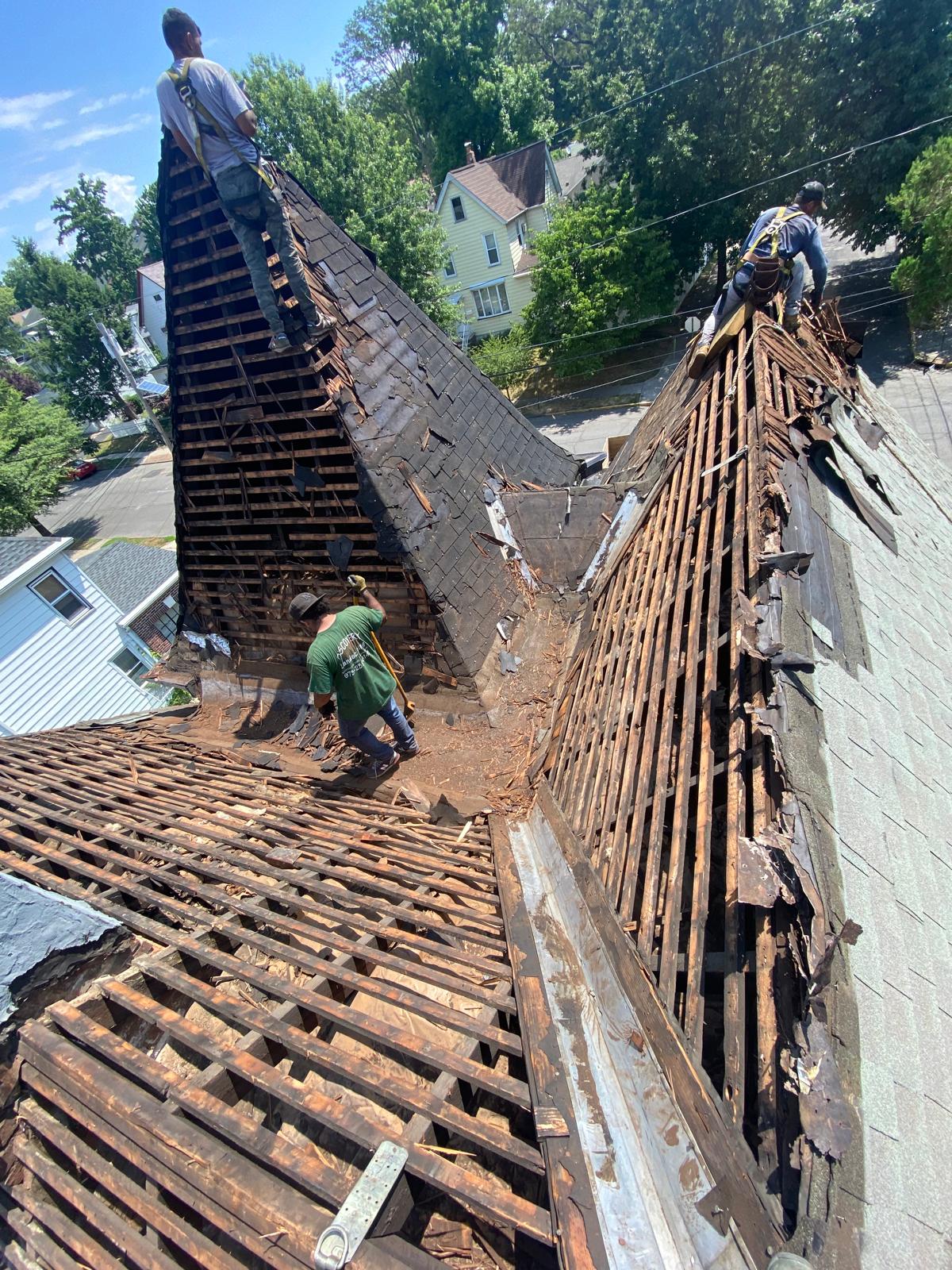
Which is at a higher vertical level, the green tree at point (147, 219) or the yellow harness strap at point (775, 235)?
the green tree at point (147, 219)

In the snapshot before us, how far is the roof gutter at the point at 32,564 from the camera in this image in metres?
13.8

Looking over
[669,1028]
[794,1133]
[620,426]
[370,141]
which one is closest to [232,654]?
[669,1028]

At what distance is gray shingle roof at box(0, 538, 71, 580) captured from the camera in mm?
14218

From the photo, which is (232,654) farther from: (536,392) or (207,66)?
(536,392)

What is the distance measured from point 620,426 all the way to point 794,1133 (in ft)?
76.6

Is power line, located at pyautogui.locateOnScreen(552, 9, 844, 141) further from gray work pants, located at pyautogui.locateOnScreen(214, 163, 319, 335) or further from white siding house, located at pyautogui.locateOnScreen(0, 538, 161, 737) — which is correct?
white siding house, located at pyautogui.locateOnScreen(0, 538, 161, 737)

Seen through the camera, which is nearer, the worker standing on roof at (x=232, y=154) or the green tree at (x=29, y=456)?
the worker standing on roof at (x=232, y=154)

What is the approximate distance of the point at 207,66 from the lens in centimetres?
452

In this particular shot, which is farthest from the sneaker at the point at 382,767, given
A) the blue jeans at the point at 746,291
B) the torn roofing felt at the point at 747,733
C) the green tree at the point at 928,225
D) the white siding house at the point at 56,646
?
the green tree at the point at 928,225

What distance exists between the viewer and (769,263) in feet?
19.0

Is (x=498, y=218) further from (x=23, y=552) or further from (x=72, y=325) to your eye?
(x=72, y=325)

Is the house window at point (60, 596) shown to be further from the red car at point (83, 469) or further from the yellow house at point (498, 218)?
the red car at point (83, 469)

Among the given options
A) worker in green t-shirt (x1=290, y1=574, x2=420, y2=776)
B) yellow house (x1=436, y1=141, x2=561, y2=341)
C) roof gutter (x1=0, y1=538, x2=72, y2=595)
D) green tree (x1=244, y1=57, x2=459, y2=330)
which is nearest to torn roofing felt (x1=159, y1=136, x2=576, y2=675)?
worker in green t-shirt (x1=290, y1=574, x2=420, y2=776)

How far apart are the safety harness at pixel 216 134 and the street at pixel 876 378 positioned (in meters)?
15.7
